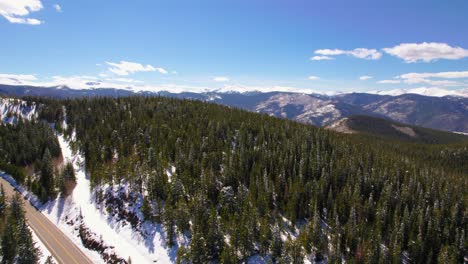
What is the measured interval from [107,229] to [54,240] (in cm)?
1414

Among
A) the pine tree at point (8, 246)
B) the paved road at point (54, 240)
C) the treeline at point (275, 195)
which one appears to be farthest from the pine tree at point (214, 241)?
the pine tree at point (8, 246)

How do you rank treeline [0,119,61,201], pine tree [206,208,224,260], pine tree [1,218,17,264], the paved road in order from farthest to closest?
treeline [0,119,61,201], the paved road, pine tree [206,208,224,260], pine tree [1,218,17,264]

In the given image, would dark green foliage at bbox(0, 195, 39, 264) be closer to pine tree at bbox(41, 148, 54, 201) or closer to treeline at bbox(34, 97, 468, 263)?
pine tree at bbox(41, 148, 54, 201)

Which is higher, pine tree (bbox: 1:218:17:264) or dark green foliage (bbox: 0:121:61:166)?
dark green foliage (bbox: 0:121:61:166)

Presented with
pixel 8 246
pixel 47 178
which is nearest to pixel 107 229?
pixel 8 246

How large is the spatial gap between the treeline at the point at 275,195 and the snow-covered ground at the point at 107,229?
4.36 m

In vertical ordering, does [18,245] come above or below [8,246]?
above

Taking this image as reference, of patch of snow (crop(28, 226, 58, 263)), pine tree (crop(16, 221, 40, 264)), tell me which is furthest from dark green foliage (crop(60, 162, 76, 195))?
pine tree (crop(16, 221, 40, 264))

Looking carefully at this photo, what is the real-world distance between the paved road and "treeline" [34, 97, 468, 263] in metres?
20.0

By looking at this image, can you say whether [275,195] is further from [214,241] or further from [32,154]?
[32,154]

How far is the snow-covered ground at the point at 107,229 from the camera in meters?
74.9

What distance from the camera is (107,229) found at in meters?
84.8

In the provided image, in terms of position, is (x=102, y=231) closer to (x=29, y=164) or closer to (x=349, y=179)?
(x=29, y=164)

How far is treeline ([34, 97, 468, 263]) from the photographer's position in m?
73.9
